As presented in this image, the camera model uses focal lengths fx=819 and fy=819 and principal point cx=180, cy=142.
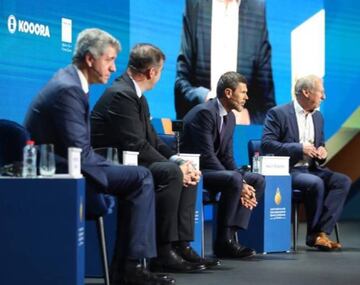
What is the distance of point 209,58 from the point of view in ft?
26.1

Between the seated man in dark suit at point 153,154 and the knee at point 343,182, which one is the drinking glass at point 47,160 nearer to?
the seated man in dark suit at point 153,154

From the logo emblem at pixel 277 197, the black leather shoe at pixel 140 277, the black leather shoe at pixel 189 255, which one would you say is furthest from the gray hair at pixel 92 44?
the logo emblem at pixel 277 197

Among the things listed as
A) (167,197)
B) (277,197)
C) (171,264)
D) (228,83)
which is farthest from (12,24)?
(171,264)

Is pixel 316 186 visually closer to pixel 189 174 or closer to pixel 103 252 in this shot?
pixel 189 174

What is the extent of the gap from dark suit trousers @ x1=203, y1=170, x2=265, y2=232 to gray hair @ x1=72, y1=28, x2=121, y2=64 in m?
1.57

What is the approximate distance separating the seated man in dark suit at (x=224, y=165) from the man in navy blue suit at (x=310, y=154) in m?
0.53

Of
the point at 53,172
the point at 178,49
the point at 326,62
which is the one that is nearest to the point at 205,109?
the point at 53,172

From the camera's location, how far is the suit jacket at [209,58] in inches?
303

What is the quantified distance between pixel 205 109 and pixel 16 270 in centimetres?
221

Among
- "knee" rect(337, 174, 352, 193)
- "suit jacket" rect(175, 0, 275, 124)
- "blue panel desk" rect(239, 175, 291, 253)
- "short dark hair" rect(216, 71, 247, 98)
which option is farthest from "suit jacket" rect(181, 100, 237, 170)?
"suit jacket" rect(175, 0, 275, 124)

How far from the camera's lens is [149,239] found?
3.74 meters

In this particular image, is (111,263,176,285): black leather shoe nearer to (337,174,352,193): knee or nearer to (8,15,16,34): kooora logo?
(337,174,352,193): knee

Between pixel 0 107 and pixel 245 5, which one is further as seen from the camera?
pixel 245 5

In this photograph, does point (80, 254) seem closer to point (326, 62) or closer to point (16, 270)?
point (16, 270)
